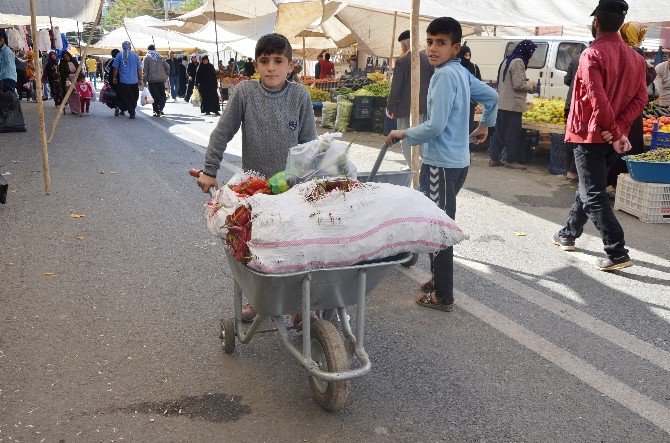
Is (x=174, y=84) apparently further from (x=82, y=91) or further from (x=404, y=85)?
(x=404, y=85)

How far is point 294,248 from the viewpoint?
287cm

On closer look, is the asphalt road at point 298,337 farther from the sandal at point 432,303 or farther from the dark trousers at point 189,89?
the dark trousers at point 189,89

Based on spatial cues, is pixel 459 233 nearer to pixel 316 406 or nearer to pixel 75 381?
pixel 316 406

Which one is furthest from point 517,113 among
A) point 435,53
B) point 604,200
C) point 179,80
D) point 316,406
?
point 179,80

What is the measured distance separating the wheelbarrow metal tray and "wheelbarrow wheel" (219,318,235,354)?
23.7 inches

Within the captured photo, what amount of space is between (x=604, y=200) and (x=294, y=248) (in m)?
3.78

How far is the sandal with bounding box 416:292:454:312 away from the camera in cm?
478

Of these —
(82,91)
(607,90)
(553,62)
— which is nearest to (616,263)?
(607,90)

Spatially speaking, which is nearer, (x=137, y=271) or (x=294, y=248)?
(x=294, y=248)

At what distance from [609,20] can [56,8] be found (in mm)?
13002

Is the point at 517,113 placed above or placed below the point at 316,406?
above

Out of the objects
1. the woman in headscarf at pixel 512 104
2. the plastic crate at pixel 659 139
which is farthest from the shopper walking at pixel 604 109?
the woman in headscarf at pixel 512 104

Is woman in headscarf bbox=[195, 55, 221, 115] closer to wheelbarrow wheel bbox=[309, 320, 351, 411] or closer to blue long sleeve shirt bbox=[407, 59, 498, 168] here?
blue long sleeve shirt bbox=[407, 59, 498, 168]

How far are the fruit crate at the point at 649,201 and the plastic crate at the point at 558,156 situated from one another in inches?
105
